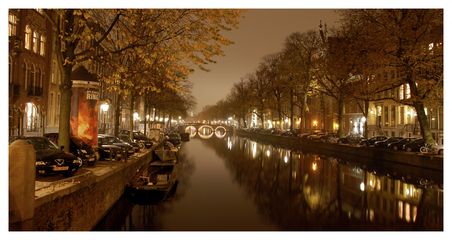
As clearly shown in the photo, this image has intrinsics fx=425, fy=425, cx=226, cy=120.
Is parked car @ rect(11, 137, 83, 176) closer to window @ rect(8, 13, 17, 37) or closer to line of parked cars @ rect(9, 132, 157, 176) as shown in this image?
line of parked cars @ rect(9, 132, 157, 176)

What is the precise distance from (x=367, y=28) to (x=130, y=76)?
19058 mm

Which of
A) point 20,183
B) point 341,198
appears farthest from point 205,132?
point 20,183

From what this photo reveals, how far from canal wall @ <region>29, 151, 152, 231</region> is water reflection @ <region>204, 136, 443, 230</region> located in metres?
7.28

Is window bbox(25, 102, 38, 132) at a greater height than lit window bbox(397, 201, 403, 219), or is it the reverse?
window bbox(25, 102, 38, 132)

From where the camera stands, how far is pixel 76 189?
482 inches

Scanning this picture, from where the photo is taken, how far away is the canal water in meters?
17.5

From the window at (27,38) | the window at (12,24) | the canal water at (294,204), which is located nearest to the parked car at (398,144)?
the canal water at (294,204)

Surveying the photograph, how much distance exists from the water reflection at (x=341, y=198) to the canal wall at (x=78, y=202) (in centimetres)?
728

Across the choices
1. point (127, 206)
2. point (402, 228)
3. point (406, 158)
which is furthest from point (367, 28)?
point (127, 206)

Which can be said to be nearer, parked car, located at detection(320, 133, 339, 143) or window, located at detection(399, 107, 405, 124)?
parked car, located at detection(320, 133, 339, 143)

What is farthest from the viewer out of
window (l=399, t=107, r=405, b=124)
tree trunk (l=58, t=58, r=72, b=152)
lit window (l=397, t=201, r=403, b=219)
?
window (l=399, t=107, r=405, b=124)

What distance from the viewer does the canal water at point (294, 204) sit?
687 inches

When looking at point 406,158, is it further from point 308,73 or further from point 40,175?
point 40,175

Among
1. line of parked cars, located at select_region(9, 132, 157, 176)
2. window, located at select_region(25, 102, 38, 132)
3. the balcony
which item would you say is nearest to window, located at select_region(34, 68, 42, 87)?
the balcony
